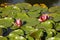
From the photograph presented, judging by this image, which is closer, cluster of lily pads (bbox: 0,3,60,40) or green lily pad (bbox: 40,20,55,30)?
cluster of lily pads (bbox: 0,3,60,40)

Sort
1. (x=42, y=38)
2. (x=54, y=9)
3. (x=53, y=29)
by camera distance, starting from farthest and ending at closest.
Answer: (x=54, y=9)
(x=53, y=29)
(x=42, y=38)

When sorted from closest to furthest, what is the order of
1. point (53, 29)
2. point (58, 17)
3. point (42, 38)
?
point (42, 38), point (53, 29), point (58, 17)

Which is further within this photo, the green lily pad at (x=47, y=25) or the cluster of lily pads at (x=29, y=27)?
the green lily pad at (x=47, y=25)

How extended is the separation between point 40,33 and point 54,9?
0.94 meters

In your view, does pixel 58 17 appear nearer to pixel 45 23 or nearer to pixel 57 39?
pixel 45 23

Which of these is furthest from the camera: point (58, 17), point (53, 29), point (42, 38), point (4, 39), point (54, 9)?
point (54, 9)

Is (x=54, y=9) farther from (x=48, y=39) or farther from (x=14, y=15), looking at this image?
(x=48, y=39)

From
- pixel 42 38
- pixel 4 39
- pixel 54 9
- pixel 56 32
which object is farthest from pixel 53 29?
pixel 54 9

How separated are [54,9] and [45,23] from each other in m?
0.68

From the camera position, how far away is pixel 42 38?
152 centimetres

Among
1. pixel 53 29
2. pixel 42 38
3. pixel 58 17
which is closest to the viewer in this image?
pixel 42 38

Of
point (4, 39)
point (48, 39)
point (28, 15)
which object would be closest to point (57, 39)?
point (48, 39)

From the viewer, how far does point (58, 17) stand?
193cm

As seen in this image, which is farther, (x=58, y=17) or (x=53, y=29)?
(x=58, y=17)
